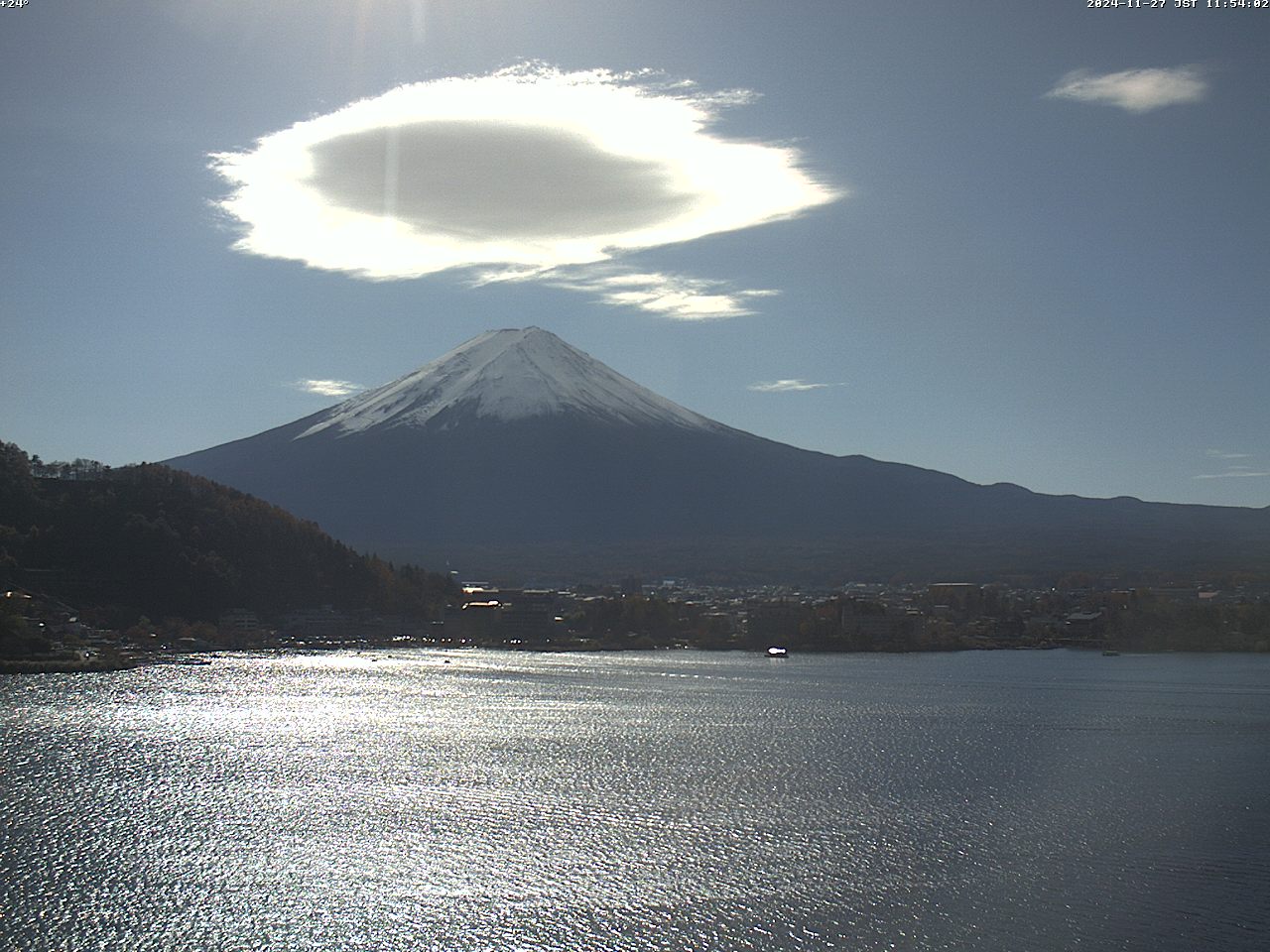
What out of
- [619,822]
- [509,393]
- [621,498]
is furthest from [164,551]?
[509,393]

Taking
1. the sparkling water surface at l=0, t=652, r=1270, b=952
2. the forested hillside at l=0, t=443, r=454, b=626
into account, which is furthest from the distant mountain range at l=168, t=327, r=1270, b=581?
the sparkling water surface at l=0, t=652, r=1270, b=952

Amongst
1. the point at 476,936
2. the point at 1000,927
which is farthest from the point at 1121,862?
the point at 476,936

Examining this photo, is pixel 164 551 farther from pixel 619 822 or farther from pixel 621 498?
pixel 621 498

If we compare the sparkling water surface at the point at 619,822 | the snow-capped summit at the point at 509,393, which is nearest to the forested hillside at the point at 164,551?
the sparkling water surface at the point at 619,822

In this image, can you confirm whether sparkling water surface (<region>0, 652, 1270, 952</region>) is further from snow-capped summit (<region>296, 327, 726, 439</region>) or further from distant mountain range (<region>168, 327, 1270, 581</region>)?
snow-capped summit (<region>296, 327, 726, 439</region>)

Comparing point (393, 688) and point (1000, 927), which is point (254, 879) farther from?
point (393, 688)

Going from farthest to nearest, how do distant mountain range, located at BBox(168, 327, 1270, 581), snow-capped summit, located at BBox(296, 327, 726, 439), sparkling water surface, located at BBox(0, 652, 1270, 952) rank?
snow-capped summit, located at BBox(296, 327, 726, 439)
distant mountain range, located at BBox(168, 327, 1270, 581)
sparkling water surface, located at BBox(0, 652, 1270, 952)
